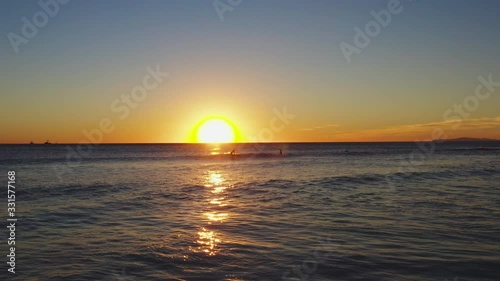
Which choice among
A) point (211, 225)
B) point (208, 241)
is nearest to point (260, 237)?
point (208, 241)

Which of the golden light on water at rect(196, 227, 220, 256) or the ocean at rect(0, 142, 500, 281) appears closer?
the ocean at rect(0, 142, 500, 281)

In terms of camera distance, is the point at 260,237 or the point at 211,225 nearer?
the point at 260,237

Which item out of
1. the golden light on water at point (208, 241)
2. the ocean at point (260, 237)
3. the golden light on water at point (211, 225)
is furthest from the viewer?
the golden light on water at point (211, 225)

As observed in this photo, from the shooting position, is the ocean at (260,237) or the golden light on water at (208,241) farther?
the golden light on water at (208,241)

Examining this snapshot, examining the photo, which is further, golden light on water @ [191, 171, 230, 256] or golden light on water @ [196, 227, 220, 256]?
golden light on water @ [191, 171, 230, 256]

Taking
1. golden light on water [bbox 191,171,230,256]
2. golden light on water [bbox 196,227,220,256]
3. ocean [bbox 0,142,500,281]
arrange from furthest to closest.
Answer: golden light on water [bbox 191,171,230,256], golden light on water [bbox 196,227,220,256], ocean [bbox 0,142,500,281]

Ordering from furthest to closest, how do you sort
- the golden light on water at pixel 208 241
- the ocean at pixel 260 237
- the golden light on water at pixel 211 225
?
the golden light on water at pixel 211 225 → the golden light on water at pixel 208 241 → the ocean at pixel 260 237

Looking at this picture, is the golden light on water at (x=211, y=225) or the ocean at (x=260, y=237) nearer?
the ocean at (x=260, y=237)

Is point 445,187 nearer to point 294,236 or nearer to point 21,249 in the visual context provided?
point 294,236

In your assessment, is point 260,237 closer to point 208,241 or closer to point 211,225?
point 208,241

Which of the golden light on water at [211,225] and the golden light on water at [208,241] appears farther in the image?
the golden light on water at [211,225]

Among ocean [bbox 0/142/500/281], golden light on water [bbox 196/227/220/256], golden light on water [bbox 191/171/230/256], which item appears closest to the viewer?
ocean [bbox 0/142/500/281]

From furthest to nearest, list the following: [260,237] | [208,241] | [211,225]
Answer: [211,225] < [260,237] < [208,241]

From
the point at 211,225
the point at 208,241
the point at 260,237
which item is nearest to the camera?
the point at 208,241
